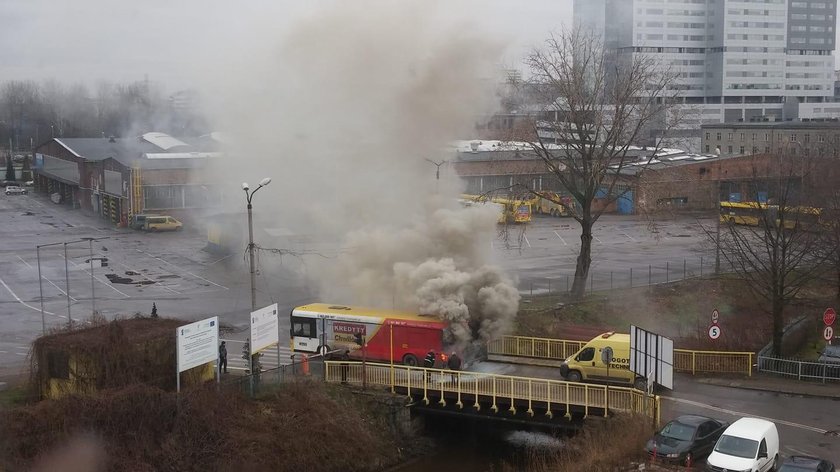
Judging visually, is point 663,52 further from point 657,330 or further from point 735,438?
point 735,438

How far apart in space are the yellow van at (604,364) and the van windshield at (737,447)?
4951 mm

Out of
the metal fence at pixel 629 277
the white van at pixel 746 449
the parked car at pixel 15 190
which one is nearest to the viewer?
the white van at pixel 746 449

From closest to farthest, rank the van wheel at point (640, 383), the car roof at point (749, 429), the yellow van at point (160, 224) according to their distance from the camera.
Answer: the car roof at point (749, 429) → the van wheel at point (640, 383) → the yellow van at point (160, 224)

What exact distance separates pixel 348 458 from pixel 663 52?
282 feet

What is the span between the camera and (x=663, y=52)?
97.1m

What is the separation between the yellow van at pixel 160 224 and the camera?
50.0 m

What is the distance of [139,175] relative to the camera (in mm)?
51000

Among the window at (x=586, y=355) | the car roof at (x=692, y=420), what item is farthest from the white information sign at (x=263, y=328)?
the car roof at (x=692, y=420)

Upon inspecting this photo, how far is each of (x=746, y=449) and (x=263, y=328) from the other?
10.6 metres

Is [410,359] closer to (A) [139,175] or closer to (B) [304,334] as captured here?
(B) [304,334]

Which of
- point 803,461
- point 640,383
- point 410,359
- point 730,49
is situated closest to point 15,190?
point 410,359

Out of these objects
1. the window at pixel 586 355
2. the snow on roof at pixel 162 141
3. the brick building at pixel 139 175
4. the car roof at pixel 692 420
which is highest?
the snow on roof at pixel 162 141

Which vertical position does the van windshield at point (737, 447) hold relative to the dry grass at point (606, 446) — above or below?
above

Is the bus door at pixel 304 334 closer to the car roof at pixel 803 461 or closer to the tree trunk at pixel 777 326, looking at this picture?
the tree trunk at pixel 777 326
